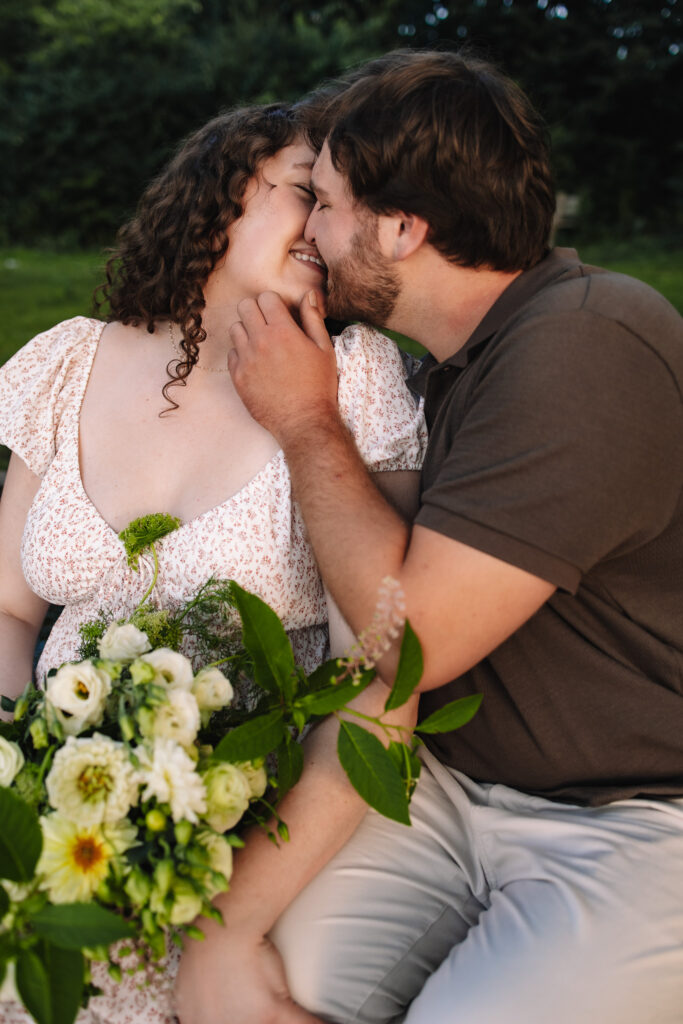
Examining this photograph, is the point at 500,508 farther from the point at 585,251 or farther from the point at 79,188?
the point at 79,188

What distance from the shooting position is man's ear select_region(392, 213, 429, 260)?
205 centimetres

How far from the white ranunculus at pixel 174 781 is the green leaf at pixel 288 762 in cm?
24

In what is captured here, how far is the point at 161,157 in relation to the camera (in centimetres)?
1400

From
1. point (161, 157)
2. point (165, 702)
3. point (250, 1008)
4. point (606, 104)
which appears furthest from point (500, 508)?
point (606, 104)

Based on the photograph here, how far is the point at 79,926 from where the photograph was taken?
124cm

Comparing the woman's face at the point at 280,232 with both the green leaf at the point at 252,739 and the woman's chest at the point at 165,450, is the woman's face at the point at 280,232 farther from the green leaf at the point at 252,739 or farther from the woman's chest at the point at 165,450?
the green leaf at the point at 252,739

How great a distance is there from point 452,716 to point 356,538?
364 millimetres

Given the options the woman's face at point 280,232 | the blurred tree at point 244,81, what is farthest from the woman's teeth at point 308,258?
the blurred tree at point 244,81

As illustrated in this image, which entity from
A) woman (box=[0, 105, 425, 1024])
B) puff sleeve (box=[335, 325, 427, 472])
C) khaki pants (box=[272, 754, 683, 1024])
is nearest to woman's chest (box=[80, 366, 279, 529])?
woman (box=[0, 105, 425, 1024])

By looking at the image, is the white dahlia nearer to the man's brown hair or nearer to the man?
the man

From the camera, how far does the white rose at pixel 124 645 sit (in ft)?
5.35

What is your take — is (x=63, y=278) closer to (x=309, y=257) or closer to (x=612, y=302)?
(x=309, y=257)

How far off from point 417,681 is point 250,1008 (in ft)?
2.13

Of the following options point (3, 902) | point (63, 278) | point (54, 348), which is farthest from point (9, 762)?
point (63, 278)
